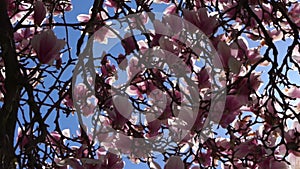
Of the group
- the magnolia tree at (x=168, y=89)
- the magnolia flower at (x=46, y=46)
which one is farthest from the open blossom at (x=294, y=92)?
the magnolia flower at (x=46, y=46)

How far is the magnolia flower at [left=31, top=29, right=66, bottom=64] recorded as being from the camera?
1184 mm

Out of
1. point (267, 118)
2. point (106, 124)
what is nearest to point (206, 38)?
point (267, 118)

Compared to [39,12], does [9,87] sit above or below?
below

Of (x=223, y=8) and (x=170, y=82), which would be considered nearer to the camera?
(x=170, y=82)

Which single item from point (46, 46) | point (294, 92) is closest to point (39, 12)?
point (46, 46)

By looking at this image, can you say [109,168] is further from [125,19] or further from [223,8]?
[223,8]

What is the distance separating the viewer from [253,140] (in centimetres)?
141

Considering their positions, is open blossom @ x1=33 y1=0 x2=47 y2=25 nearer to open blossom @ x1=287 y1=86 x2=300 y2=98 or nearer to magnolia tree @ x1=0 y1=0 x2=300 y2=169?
magnolia tree @ x1=0 y1=0 x2=300 y2=169

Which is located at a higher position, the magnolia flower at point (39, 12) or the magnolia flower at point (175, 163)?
Answer: the magnolia flower at point (39, 12)

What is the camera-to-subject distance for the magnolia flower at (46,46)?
3.88 feet

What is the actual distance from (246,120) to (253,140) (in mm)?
143

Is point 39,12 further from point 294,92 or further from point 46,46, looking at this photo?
point 294,92

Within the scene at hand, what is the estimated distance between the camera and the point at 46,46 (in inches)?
46.7

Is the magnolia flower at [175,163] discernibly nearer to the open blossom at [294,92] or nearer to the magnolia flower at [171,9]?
the open blossom at [294,92]
